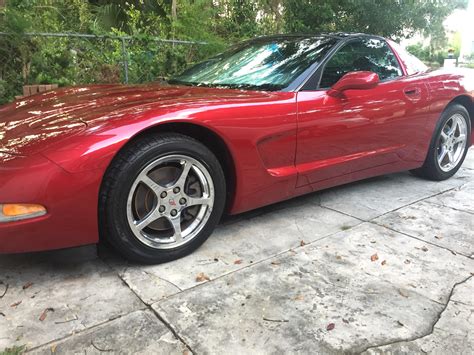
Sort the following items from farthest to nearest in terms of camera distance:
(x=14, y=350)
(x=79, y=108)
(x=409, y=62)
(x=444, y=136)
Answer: (x=444, y=136) < (x=409, y=62) < (x=79, y=108) < (x=14, y=350)

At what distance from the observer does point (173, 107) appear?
7.39ft

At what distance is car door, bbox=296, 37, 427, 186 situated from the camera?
9.23 feet

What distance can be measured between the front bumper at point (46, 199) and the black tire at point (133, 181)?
0.09 metres

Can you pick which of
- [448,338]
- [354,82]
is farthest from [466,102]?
[448,338]

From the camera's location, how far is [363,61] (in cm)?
341

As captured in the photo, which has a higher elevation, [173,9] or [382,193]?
[173,9]

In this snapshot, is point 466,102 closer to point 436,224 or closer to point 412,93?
point 412,93

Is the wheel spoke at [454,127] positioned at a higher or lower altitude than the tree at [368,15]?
lower

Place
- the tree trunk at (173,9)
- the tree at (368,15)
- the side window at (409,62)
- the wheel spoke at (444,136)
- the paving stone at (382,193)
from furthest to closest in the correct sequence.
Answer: the tree at (368,15) → the tree trunk at (173,9) → the wheel spoke at (444,136) → the side window at (409,62) → the paving stone at (382,193)

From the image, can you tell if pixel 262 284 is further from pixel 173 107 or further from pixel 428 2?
pixel 428 2

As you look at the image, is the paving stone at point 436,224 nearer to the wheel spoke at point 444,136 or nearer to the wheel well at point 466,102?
the wheel spoke at point 444,136

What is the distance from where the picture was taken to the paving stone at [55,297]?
1789 millimetres

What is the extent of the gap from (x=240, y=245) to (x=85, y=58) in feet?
13.9

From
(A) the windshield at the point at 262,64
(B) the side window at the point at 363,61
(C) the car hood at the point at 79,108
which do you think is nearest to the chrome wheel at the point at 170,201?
(C) the car hood at the point at 79,108
